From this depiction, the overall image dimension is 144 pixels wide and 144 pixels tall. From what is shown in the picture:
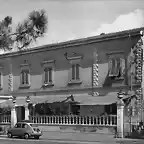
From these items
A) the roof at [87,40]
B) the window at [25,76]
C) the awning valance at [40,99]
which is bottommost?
the awning valance at [40,99]

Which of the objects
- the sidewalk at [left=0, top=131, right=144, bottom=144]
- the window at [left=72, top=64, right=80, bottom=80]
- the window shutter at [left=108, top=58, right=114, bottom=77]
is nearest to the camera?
the sidewalk at [left=0, top=131, right=144, bottom=144]

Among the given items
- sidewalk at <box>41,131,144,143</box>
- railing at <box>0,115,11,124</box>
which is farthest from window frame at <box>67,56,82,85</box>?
railing at <box>0,115,11,124</box>

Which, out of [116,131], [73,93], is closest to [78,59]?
[73,93]

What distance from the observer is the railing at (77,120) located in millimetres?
30516

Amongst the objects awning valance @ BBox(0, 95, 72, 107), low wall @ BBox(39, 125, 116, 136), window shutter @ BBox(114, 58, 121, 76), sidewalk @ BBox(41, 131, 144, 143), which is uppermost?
window shutter @ BBox(114, 58, 121, 76)

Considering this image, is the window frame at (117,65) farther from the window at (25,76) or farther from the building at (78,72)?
the window at (25,76)

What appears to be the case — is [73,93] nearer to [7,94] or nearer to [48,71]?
[48,71]

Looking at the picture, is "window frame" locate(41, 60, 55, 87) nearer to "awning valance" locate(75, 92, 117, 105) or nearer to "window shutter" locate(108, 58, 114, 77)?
"awning valance" locate(75, 92, 117, 105)

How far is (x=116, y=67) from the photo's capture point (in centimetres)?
3344

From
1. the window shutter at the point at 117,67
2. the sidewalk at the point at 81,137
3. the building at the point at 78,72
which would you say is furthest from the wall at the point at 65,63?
the sidewalk at the point at 81,137

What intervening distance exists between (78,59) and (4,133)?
958 cm

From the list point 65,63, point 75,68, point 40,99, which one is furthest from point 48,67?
point 75,68

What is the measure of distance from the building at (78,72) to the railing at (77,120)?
55.4 inches

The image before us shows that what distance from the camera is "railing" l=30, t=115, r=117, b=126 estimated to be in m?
30.5
